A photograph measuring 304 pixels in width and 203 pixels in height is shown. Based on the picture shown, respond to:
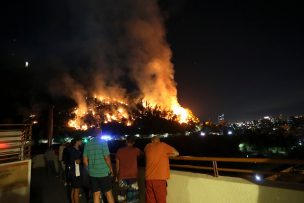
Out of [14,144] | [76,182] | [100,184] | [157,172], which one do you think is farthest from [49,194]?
[157,172]

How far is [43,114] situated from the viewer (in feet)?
106

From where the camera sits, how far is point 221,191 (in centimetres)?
480

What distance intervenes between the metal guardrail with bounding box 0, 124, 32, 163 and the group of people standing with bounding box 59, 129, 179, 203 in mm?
1633

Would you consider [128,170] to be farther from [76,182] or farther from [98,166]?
[76,182]

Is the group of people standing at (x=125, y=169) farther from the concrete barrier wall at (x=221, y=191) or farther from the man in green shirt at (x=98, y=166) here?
the concrete barrier wall at (x=221, y=191)

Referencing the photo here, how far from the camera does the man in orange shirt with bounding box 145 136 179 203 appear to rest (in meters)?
5.04

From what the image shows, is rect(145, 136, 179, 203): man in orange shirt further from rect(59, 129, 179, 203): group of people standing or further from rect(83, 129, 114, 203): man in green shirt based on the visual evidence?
rect(83, 129, 114, 203): man in green shirt

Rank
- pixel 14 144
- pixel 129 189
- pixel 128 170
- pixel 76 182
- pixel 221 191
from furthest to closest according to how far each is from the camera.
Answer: pixel 14 144 → pixel 76 182 → pixel 129 189 → pixel 128 170 → pixel 221 191

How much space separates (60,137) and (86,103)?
38444 millimetres

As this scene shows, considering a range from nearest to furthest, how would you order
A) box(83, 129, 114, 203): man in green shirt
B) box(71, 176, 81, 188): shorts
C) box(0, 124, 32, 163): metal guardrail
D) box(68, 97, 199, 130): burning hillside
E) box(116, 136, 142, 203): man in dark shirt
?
1. box(83, 129, 114, 203): man in green shirt
2. box(116, 136, 142, 203): man in dark shirt
3. box(71, 176, 81, 188): shorts
4. box(0, 124, 32, 163): metal guardrail
5. box(68, 97, 199, 130): burning hillside

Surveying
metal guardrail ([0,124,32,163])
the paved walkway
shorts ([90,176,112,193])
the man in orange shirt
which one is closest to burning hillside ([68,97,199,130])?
the paved walkway

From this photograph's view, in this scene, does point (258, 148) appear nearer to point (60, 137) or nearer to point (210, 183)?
point (60, 137)

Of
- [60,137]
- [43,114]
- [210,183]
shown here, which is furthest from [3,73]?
[60,137]

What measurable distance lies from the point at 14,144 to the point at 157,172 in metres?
4.67
